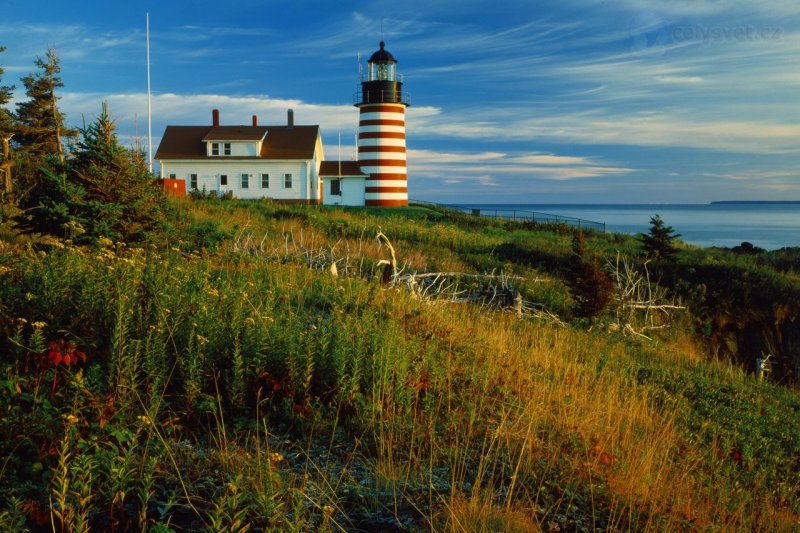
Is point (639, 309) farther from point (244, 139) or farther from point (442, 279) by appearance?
point (244, 139)

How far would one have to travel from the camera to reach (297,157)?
48.1m

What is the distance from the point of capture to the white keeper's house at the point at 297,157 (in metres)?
48.6

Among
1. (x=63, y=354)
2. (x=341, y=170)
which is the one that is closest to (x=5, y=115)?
(x=341, y=170)

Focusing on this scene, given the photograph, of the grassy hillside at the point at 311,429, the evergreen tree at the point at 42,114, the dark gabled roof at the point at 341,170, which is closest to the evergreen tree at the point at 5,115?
the evergreen tree at the point at 42,114

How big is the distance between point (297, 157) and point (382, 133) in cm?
657

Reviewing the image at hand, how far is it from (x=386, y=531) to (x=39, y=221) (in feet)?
33.6

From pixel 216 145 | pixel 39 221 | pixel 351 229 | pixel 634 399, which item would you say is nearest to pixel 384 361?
pixel 634 399

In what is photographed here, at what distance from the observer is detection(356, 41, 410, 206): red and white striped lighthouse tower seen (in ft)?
162

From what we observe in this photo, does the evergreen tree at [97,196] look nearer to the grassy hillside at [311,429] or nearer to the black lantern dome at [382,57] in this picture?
the grassy hillside at [311,429]

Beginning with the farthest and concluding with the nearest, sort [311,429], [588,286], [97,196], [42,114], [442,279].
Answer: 1. [42,114]
2. [442,279]
3. [588,286]
4. [97,196]
5. [311,429]

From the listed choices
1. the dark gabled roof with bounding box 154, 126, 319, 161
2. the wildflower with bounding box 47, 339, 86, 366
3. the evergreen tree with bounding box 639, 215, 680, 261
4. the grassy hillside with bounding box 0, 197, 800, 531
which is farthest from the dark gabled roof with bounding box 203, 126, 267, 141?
the wildflower with bounding box 47, 339, 86, 366

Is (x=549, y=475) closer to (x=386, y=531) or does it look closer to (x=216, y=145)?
(x=386, y=531)

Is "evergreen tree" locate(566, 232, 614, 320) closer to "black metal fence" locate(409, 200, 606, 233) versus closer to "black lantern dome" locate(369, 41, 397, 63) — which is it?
"black metal fence" locate(409, 200, 606, 233)

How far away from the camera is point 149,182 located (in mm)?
12922
